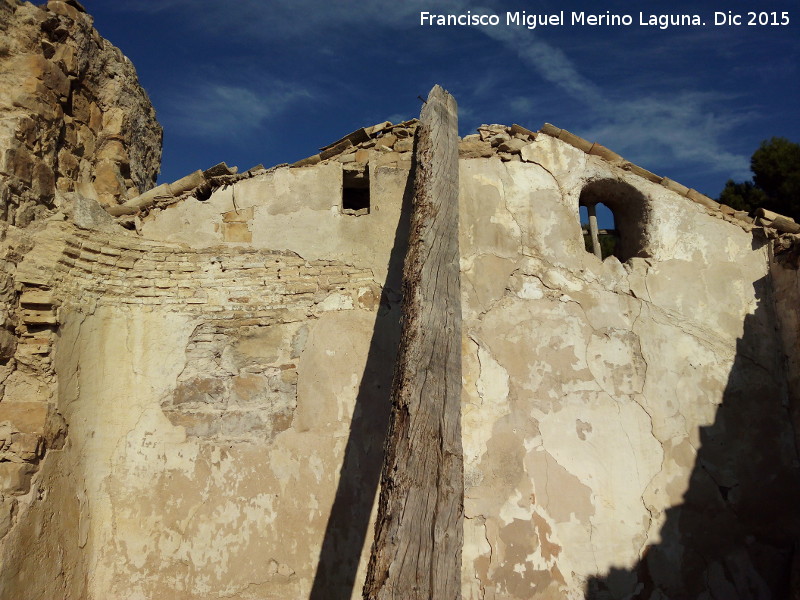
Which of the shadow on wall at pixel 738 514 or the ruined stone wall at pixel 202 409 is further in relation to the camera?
the shadow on wall at pixel 738 514

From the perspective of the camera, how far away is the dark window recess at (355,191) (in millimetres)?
5463

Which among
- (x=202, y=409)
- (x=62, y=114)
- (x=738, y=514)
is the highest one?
(x=62, y=114)

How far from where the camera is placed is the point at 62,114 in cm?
523

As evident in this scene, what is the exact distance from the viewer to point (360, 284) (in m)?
5.10

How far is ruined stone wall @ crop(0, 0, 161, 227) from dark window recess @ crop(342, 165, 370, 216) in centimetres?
200

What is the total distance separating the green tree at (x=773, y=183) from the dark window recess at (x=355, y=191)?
23.6 feet

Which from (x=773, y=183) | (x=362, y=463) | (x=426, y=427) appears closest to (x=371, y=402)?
(x=362, y=463)

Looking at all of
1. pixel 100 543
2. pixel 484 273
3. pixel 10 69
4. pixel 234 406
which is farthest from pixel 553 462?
pixel 10 69

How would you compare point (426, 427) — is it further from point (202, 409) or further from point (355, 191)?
point (355, 191)

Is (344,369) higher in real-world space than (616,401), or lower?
higher

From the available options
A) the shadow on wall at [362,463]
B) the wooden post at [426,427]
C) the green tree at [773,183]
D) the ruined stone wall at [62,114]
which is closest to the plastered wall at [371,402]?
the shadow on wall at [362,463]

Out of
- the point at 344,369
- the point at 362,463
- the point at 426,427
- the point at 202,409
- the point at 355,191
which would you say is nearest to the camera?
the point at 426,427

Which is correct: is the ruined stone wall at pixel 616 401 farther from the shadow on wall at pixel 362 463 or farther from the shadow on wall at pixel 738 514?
the shadow on wall at pixel 362 463

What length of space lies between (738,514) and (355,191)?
415cm
